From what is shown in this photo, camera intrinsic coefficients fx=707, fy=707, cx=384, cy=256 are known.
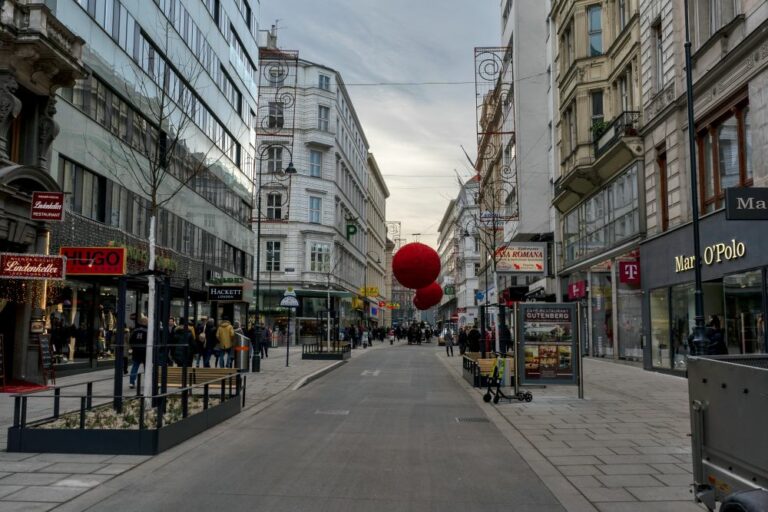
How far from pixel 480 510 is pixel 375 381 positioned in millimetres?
14482

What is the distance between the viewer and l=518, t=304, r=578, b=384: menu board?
1520 cm

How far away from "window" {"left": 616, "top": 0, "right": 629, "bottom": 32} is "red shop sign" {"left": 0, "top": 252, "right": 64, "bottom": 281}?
2195 centimetres

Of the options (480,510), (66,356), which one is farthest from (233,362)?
(480,510)

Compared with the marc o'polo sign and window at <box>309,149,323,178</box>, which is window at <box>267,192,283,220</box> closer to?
window at <box>309,149,323,178</box>

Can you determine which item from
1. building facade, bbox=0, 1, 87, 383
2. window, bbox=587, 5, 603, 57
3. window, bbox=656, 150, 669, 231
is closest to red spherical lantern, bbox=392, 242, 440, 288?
window, bbox=656, 150, 669, 231

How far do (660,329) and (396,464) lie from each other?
56.1ft

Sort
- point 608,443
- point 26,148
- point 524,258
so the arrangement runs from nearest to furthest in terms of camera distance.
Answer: point 608,443 < point 26,148 < point 524,258

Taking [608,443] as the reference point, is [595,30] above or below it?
above

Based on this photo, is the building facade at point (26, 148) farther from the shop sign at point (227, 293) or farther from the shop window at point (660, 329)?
the shop window at point (660, 329)

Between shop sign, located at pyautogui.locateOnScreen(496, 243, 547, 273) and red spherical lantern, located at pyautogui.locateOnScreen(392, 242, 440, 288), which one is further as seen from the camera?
shop sign, located at pyautogui.locateOnScreen(496, 243, 547, 273)

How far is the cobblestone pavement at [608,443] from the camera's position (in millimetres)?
6734

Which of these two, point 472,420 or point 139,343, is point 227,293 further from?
point 472,420

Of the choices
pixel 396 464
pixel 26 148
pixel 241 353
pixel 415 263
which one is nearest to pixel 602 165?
pixel 415 263

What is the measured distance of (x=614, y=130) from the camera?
26.3 meters
